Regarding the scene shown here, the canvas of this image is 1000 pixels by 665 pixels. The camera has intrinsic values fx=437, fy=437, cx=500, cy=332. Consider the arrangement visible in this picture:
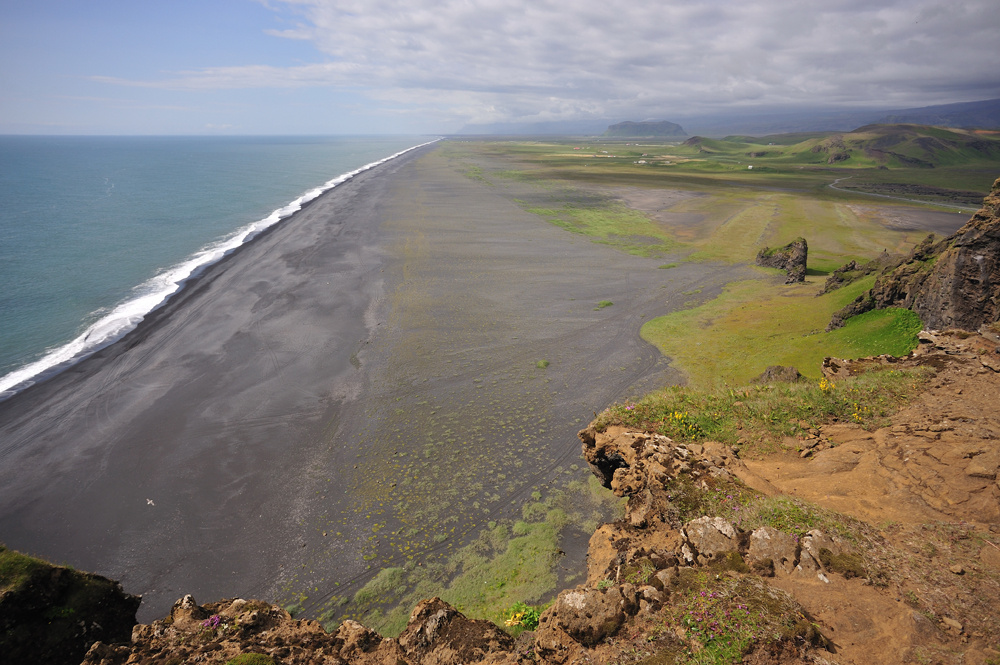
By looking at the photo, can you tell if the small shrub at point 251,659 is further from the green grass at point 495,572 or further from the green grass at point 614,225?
the green grass at point 614,225

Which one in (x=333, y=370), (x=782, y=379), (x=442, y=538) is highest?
(x=782, y=379)

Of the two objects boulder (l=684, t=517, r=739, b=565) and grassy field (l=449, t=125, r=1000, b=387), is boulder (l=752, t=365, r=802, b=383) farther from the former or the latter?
boulder (l=684, t=517, r=739, b=565)

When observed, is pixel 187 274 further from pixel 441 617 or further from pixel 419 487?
pixel 441 617

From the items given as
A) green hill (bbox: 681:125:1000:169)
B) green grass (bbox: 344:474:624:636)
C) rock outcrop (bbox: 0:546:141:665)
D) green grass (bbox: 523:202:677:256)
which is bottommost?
green grass (bbox: 344:474:624:636)

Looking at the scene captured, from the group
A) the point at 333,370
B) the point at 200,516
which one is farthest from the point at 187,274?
the point at 200,516

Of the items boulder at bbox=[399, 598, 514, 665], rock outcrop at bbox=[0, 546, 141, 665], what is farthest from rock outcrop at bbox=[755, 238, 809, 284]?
rock outcrop at bbox=[0, 546, 141, 665]

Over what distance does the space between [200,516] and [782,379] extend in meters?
23.9

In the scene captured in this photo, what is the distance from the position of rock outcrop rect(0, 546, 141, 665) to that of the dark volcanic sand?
6.29 metres

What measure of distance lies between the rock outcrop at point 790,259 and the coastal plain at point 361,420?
1384 mm

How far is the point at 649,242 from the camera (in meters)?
53.5

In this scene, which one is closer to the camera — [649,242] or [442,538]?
[442,538]

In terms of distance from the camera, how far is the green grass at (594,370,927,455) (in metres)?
12.1

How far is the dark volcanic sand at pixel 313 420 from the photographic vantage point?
15.0 m

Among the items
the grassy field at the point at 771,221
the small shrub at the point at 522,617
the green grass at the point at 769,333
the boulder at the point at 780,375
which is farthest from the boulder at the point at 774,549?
the grassy field at the point at 771,221
